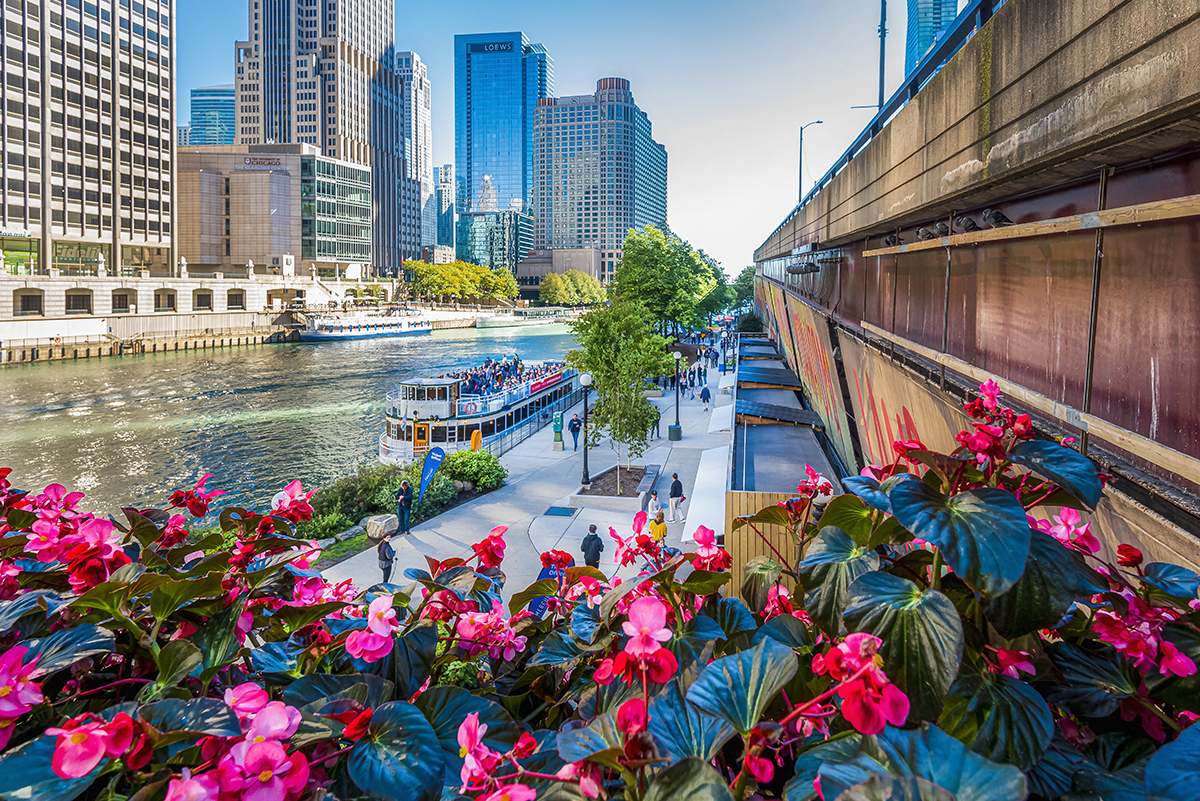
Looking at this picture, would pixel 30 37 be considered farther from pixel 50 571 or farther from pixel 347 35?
pixel 50 571

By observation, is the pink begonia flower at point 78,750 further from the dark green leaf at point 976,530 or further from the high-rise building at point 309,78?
the high-rise building at point 309,78

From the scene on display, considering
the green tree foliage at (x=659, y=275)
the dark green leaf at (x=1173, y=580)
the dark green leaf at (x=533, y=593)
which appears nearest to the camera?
the dark green leaf at (x=1173, y=580)

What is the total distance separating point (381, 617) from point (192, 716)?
48cm

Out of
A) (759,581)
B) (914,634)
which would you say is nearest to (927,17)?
(759,581)

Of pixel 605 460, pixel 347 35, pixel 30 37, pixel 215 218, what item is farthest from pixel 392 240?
pixel 605 460

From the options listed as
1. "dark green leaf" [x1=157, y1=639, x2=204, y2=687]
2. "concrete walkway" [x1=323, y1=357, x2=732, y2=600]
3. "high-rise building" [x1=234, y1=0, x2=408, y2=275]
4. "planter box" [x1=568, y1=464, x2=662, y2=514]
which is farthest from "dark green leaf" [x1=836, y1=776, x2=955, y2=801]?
"high-rise building" [x1=234, y1=0, x2=408, y2=275]

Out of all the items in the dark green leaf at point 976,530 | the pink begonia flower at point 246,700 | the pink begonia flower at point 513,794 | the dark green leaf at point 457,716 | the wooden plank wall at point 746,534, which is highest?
the dark green leaf at point 976,530

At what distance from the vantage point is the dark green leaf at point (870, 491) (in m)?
1.72

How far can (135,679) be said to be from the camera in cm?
181

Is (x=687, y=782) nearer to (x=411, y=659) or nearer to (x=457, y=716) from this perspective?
(x=457, y=716)

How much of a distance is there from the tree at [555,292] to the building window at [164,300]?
310 feet

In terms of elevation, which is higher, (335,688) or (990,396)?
(990,396)

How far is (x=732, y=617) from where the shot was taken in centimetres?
209

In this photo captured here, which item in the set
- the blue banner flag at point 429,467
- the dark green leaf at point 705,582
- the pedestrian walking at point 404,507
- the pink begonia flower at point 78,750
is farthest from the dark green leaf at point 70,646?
the blue banner flag at point 429,467
